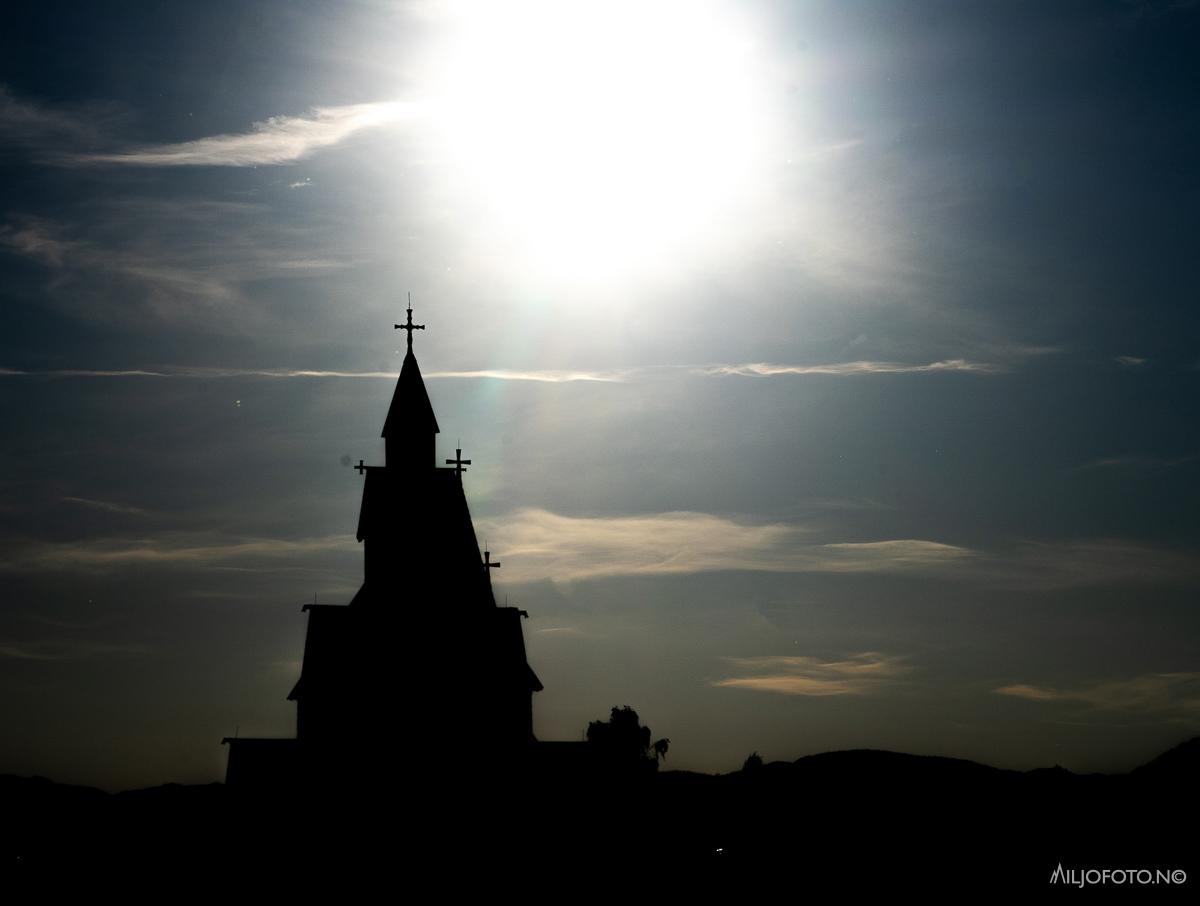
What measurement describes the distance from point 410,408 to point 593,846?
19.6 m

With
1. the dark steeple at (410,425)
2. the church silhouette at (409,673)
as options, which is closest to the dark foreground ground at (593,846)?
the church silhouette at (409,673)

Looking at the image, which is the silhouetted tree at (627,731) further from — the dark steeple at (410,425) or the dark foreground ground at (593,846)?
the dark steeple at (410,425)

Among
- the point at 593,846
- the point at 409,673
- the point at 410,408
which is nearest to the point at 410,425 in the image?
the point at 410,408

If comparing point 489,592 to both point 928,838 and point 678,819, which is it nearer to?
point 678,819

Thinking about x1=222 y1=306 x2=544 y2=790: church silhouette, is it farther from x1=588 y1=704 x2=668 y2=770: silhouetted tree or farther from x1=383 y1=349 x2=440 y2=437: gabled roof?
x1=588 y1=704 x2=668 y2=770: silhouetted tree

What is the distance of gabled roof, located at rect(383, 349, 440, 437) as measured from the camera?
1991 inches

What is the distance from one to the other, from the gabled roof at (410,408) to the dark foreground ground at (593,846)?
48.0 feet

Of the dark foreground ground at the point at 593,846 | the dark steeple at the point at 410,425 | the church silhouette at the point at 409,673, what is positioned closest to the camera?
the dark foreground ground at the point at 593,846

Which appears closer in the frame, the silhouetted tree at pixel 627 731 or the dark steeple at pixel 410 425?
the dark steeple at pixel 410 425

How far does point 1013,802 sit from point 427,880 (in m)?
36.7

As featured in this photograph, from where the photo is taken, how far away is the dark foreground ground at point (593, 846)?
141 feet

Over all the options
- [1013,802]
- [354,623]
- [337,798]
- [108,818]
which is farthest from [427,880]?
[108,818]

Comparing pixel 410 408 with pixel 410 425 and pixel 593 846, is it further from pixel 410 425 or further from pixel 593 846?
pixel 593 846

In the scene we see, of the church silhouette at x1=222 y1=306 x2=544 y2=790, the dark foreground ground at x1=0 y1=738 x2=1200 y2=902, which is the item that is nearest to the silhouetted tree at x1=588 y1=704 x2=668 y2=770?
the dark foreground ground at x1=0 y1=738 x2=1200 y2=902
